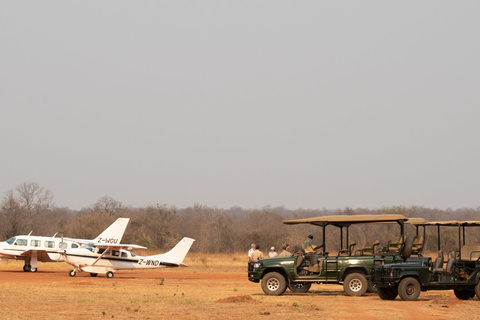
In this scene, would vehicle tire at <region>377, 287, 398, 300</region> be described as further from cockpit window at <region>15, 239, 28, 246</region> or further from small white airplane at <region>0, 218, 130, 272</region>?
cockpit window at <region>15, 239, 28, 246</region>

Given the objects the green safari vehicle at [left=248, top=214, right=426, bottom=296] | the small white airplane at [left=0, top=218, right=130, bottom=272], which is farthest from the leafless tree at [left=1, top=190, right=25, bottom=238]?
the green safari vehicle at [left=248, top=214, right=426, bottom=296]

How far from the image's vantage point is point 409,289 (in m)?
20.5

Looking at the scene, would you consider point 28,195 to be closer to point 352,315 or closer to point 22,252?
point 22,252

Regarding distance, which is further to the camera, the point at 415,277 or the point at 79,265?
the point at 79,265

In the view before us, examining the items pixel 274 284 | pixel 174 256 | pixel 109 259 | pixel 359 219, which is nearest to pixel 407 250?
pixel 359 219

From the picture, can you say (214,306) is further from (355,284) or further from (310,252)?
(355,284)

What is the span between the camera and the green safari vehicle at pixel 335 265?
2159 centimetres

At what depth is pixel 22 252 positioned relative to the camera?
39.3 m

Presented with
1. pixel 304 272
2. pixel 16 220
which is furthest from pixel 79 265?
pixel 16 220

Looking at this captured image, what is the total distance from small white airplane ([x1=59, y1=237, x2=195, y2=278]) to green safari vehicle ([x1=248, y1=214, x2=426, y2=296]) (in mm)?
14117

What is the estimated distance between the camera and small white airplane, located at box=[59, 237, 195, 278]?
117 ft

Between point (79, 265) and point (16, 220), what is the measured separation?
123 feet

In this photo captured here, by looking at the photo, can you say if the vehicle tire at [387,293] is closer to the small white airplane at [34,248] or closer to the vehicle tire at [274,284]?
the vehicle tire at [274,284]

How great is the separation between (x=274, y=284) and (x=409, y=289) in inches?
167
